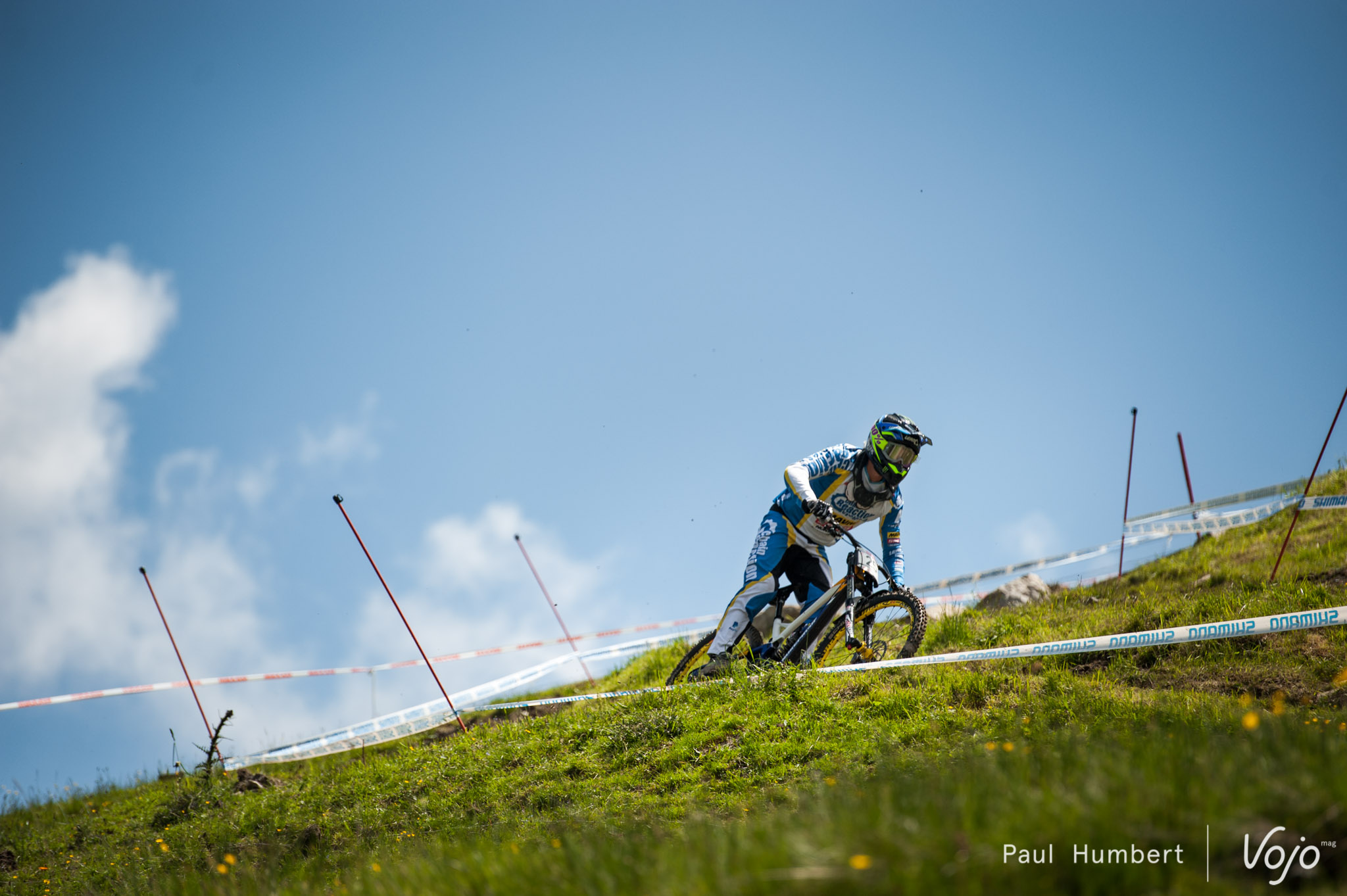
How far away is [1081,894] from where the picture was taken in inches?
98.3

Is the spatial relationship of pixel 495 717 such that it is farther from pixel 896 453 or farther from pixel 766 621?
pixel 896 453

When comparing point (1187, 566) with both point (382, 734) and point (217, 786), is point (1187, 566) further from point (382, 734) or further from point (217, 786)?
point (217, 786)

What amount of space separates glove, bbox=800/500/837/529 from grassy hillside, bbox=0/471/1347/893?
5.05 ft

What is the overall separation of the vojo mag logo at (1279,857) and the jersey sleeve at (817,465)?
6.43 meters

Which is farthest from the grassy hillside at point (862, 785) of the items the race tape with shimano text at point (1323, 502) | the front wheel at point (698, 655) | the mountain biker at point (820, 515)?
the mountain biker at point (820, 515)

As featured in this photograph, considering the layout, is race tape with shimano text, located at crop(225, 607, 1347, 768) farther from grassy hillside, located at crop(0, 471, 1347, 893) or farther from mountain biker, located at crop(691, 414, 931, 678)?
mountain biker, located at crop(691, 414, 931, 678)

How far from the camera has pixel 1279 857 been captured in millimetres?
2568

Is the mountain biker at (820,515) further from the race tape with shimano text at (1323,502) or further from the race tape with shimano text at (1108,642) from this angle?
the race tape with shimano text at (1323,502)

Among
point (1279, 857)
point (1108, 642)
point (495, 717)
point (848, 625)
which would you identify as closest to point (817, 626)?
point (848, 625)

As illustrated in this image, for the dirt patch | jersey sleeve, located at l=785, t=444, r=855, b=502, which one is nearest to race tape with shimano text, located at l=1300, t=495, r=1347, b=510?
jersey sleeve, located at l=785, t=444, r=855, b=502

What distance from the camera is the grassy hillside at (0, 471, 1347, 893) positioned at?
8.56 feet

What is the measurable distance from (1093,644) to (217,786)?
9.59 metres

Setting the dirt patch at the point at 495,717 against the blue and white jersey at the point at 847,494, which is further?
the dirt patch at the point at 495,717

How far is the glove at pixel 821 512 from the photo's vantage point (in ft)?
28.1
